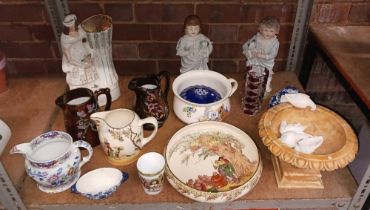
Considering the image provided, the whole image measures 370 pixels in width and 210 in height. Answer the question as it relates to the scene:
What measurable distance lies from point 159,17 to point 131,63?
22 centimetres

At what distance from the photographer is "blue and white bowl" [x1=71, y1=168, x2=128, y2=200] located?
2.61 ft

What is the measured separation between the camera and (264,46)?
0.95 metres

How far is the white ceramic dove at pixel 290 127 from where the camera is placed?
0.81 metres

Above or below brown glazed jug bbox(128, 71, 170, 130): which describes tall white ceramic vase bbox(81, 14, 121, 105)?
above

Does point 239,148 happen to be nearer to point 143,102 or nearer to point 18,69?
point 143,102

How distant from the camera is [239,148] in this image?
90 cm

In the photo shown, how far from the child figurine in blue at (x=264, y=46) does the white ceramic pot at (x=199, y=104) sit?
89 mm

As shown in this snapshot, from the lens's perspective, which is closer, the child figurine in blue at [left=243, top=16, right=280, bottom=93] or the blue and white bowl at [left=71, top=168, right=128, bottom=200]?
the blue and white bowl at [left=71, top=168, right=128, bottom=200]

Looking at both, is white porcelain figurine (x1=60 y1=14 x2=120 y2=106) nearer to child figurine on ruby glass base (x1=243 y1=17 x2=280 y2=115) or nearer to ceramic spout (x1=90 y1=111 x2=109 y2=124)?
ceramic spout (x1=90 y1=111 x2=109 y2=124)

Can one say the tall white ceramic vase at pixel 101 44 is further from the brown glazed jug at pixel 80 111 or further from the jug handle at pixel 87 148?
the jug handle at pixel 87 148

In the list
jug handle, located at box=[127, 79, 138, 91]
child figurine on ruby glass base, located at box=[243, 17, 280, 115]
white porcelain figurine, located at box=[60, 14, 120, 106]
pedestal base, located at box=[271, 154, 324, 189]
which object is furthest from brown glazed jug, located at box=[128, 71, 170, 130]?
pedestal base, located at box=[271, 154, 324, 189]

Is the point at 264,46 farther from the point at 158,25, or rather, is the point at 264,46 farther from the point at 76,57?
the point at 76,57

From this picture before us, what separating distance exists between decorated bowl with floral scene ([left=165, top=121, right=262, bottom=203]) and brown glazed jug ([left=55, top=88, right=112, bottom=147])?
206mm

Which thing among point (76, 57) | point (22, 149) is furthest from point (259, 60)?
point (22, 149)
